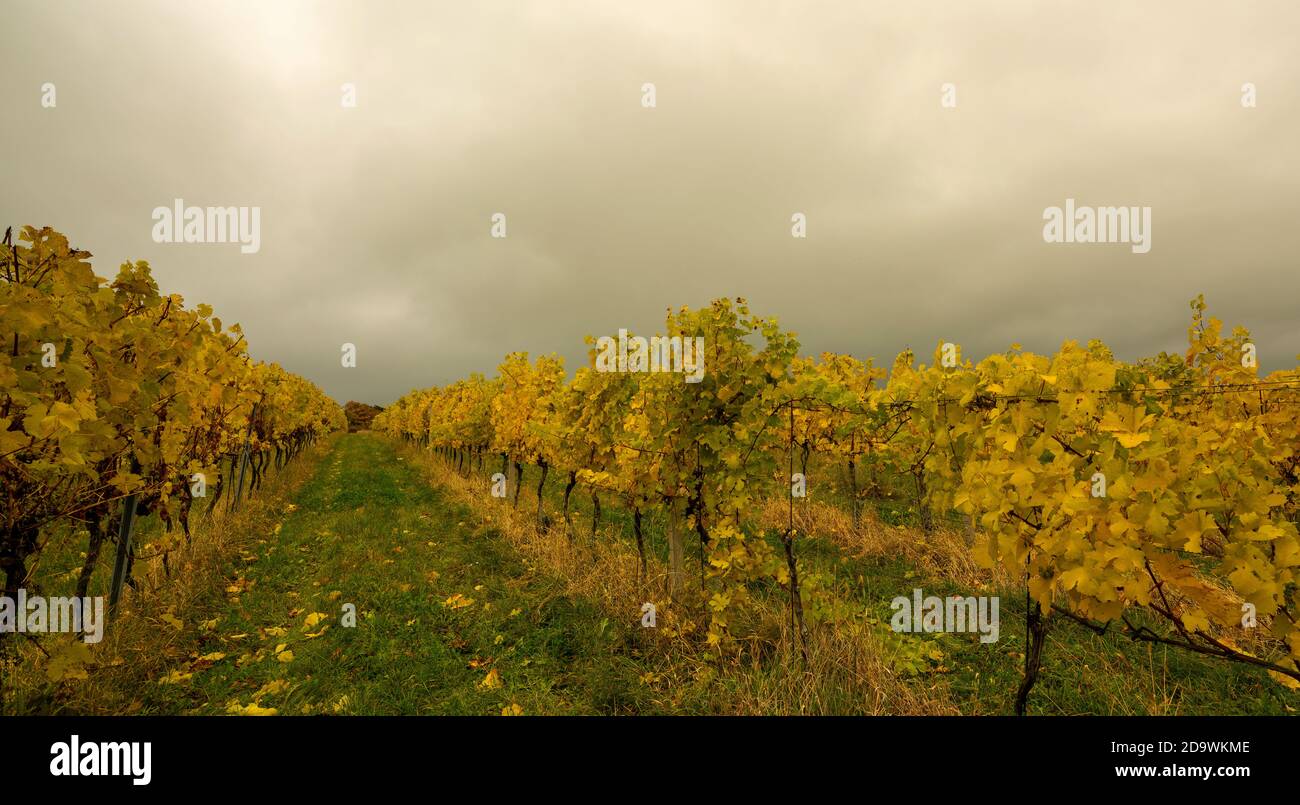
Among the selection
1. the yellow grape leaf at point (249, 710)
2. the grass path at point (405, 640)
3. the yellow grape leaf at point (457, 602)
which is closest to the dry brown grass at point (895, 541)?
the grass path at point (405, 640)

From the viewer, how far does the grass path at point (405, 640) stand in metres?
4.21

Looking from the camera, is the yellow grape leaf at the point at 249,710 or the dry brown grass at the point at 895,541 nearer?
the yellow grape leaf at the point at 249,710

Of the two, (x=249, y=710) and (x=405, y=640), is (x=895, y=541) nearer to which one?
(x=405, y=640)

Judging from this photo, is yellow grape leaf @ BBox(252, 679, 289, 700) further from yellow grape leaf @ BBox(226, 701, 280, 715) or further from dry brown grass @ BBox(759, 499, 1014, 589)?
dry brown grass @ BBox(759, 499, 1014, 589)

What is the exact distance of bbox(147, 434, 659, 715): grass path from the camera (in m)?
4.21

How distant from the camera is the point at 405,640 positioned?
212 inches

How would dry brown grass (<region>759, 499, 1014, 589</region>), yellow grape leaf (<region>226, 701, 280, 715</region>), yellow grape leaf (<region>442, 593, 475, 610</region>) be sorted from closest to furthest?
Result: yellow grape leaf (<region>226, 701, 280, 715</region>)
yellow grape leaf (<region>442, 593, 475, 610</region>)
dry brown grass (<region>759, 499, 1014, 589</region>)

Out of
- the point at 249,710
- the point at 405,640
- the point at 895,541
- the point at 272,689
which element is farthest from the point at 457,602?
the point at 895,541

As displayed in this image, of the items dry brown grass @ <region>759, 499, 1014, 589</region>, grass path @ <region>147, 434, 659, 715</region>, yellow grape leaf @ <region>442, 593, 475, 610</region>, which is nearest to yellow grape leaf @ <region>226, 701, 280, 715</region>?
grass path @ <region>147, 434, 659, 715</region>

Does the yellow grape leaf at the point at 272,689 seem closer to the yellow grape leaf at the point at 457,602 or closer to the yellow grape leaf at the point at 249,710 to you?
the yellow grape leaf at the point at 249,710

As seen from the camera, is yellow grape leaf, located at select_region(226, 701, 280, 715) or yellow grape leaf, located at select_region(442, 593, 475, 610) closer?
yellow grape leaf, located at select_region(226, 701, 280, 715)

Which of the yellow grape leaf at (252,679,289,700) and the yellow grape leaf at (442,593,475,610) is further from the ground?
the yellow grape leaf at (252,679,289,700)
